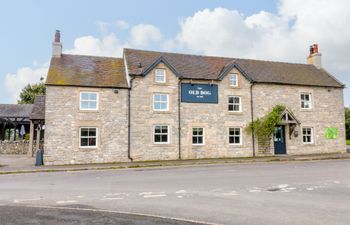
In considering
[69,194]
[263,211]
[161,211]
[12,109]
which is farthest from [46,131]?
[12,109]

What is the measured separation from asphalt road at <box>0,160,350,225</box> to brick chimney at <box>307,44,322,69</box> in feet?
63.2

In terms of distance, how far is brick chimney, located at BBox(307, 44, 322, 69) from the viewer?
94.7 ft

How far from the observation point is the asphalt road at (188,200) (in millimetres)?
6488

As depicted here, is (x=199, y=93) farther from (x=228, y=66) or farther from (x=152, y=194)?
(x=152, y=194)

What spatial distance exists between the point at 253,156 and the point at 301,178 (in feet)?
36.6

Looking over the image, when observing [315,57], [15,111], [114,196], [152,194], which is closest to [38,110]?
[15,111]

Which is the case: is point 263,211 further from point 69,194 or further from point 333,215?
point 69,194

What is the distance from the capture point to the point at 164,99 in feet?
72.9

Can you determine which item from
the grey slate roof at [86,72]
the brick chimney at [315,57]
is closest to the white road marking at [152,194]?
the grey slate roof at [86,72]

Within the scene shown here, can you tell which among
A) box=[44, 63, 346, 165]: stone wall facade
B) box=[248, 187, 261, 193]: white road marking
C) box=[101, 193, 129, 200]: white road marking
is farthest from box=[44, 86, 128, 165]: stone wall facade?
box=[248, 187, 261, 193]: white road marking

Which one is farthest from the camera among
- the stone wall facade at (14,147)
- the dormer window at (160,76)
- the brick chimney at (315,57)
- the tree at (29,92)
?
the tree at (29,92)

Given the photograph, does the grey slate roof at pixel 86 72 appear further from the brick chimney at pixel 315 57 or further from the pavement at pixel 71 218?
the brick chimney at pixel 315 57

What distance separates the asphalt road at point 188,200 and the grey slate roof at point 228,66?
40.5 ft

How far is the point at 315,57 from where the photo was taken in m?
29.1
